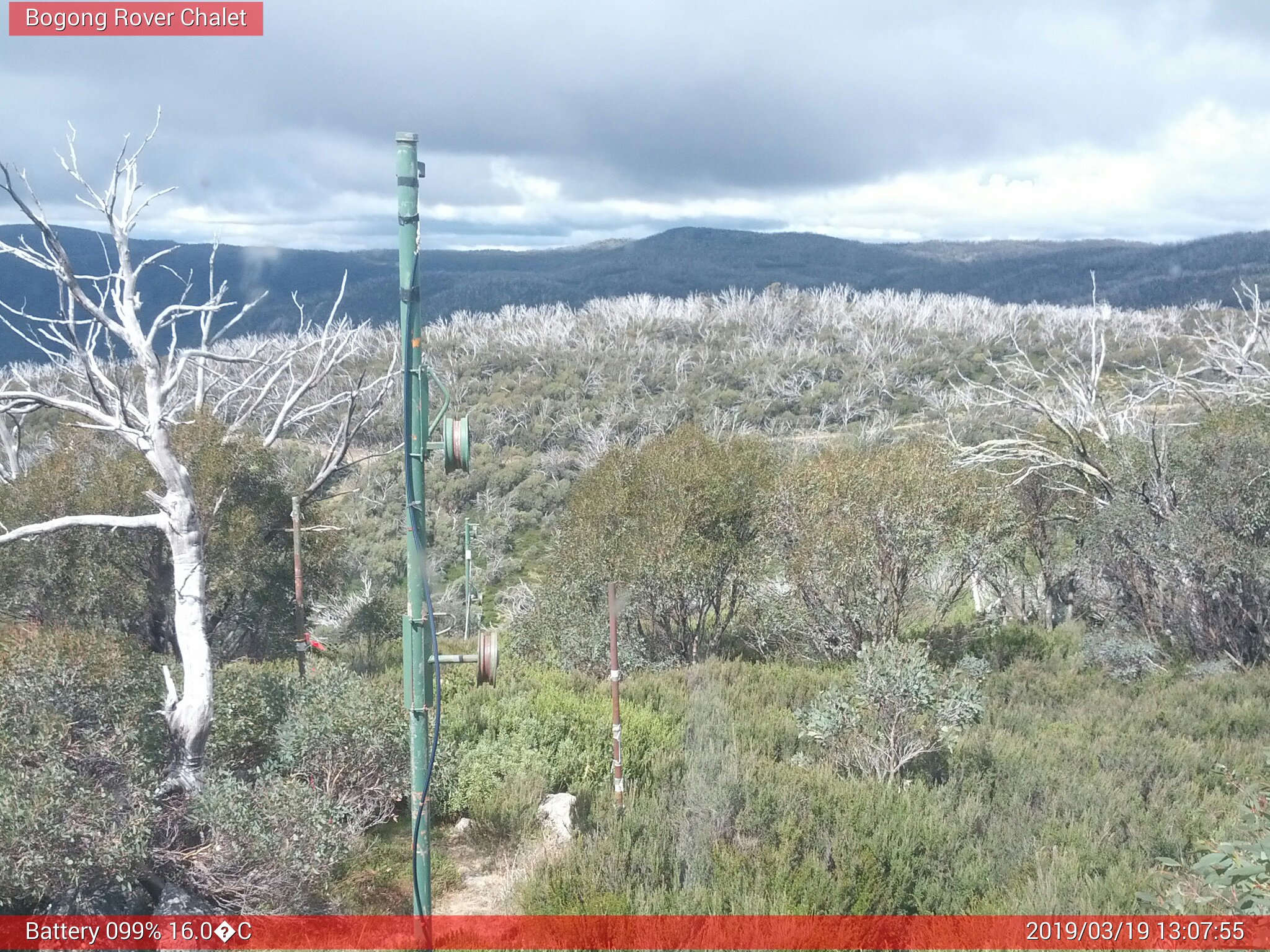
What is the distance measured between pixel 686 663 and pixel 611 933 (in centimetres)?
912

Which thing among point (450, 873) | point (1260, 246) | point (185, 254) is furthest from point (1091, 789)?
point (1260, 246)

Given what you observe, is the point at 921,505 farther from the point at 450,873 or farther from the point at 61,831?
the point at 61,831

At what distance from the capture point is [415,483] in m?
4.40

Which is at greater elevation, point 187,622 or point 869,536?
point 187,622

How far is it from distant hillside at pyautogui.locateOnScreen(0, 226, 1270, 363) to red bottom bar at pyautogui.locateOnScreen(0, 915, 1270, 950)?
81.6m

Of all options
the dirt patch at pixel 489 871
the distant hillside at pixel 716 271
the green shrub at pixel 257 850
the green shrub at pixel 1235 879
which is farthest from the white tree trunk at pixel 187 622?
the distant hillside at pixel 716 271

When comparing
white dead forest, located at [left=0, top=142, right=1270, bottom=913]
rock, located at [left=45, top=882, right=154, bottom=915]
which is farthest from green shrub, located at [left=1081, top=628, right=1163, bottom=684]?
rock, located at [left=45, top=882, right=154, bottom=915]

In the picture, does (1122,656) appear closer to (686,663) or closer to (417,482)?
(686,663)

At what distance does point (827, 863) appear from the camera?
6.21 meters

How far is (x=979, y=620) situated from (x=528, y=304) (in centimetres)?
11311

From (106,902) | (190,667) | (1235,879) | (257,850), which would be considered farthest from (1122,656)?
(106,902)

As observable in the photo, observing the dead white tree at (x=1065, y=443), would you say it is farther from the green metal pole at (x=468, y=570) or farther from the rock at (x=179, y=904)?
the rock at (x=179, y=904)

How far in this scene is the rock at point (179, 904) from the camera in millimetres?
5699

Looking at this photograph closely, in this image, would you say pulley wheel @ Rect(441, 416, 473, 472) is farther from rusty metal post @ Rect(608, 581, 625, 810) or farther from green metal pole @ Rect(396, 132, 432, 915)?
rusty metal post @ Rect(608, 581, 625, 810)
